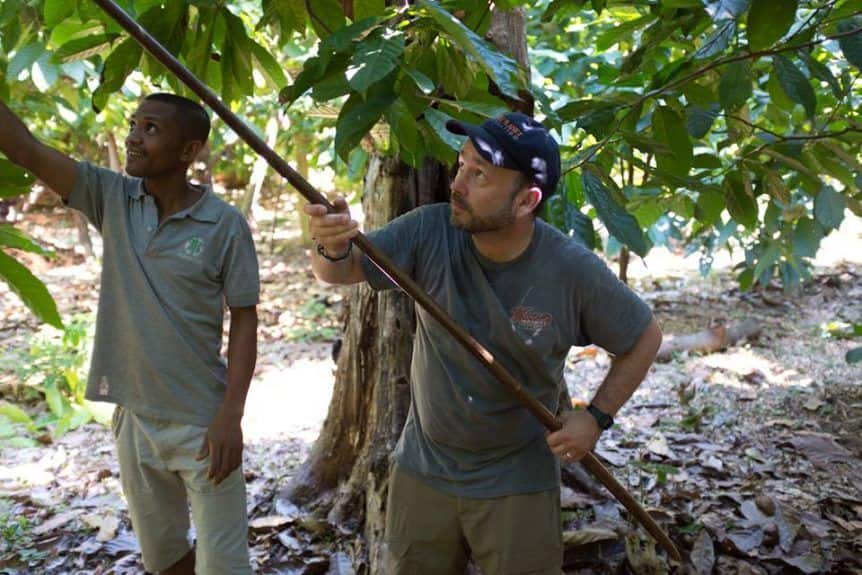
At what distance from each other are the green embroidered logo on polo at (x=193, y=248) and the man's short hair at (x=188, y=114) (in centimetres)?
27

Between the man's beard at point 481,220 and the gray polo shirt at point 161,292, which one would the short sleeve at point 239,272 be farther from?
the man's beard at point 481,220

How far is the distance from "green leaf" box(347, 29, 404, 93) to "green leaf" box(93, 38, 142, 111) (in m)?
0.74

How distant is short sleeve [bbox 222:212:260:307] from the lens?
2.13m

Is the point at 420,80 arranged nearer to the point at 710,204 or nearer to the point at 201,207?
the point at 201,207

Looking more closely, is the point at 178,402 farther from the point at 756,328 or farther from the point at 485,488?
the point at 756,328

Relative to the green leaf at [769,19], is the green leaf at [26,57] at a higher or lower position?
higher

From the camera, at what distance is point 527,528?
1.97 m

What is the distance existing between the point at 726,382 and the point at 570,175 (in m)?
2.87

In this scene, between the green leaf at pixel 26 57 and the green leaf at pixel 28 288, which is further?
the green leaf at pixel 26 57

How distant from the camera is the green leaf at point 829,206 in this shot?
8.69ft

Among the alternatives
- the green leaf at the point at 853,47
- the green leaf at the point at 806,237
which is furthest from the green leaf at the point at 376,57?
the green leaf at the point at 806,237

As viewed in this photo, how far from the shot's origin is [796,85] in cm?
215

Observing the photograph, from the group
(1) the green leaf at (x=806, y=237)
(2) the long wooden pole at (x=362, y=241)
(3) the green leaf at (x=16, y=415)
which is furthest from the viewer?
(3) the green leaf at (x=16, y=415)

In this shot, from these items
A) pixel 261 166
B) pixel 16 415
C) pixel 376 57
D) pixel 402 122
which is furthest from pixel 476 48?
pixel 261 166
